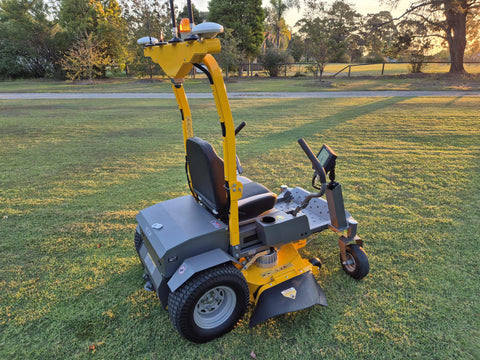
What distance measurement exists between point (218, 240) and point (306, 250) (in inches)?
59.9

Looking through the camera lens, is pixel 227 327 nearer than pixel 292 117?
Yes

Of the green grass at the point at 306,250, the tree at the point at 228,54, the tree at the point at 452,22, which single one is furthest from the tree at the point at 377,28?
the green grass at the point at 306,250

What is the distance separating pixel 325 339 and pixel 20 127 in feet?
37.6

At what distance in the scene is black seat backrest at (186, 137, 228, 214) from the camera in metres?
2.46

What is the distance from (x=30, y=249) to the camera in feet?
12.3

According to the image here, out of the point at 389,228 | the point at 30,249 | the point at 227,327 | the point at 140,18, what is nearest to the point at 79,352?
the point at 227,327

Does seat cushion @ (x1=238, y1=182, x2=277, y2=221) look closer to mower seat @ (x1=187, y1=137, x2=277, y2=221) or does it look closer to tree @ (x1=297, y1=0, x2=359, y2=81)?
mower seat @ (x1=187, y1=137, x2=277, y2=221)

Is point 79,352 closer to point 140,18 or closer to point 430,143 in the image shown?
point 430,143

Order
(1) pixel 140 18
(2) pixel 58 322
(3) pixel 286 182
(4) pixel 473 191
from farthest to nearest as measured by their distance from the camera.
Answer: (1) pixel 140 18 < (3) pixel 286 182 < (4) pixel 473 191 < (2) pixel 58 322

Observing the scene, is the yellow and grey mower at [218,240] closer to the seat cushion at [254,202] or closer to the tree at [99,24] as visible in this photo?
the seat cushion at [254,202]

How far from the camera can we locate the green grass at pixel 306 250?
2.50 meters

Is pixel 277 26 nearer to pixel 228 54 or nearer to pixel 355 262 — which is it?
pixel 228 54

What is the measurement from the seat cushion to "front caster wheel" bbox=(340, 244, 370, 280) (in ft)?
3.37

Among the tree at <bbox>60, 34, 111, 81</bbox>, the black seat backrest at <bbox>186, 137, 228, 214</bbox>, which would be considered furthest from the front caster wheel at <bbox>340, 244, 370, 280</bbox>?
the tree at <bbox>60, 34, 111, 81</bbox>
